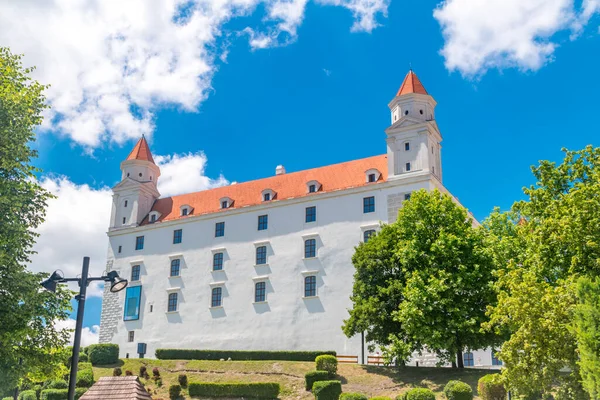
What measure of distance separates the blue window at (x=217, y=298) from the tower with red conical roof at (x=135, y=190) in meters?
11.1

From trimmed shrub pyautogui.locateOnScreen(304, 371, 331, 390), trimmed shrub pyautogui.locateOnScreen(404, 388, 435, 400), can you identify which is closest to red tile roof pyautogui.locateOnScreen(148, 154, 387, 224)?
trimmed shrub pyautogui.locateOnScreen(304, 371, 331, 390)

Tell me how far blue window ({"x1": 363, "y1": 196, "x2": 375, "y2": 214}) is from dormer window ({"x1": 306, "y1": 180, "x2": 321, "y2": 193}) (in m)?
4.59

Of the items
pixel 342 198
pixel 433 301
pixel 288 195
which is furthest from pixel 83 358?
pixel 433 301

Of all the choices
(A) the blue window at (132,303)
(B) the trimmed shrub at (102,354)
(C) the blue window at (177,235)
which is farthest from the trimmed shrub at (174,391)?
(C) the blue window at (177,235)

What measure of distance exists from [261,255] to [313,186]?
6693 mm

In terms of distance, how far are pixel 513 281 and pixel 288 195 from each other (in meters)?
26.4

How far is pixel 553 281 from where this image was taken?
24391 mm

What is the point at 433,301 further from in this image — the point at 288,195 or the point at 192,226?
the point at 192,226

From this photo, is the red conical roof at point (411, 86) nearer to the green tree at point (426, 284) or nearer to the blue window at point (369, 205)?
the blue window at point (369, 205)

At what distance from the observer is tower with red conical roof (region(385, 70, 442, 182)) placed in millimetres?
42938

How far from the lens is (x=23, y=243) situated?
58.2ft

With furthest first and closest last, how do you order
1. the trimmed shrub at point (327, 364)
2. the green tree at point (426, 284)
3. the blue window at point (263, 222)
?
the blue window at point (263, 222) < the trimmed shrub at point (327, 364) < the green tree at point (426, 284)

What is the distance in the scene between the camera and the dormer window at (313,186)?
46.4m

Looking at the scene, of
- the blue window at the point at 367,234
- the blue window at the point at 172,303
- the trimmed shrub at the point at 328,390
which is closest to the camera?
the trimmed shrub at the point at 328,390
